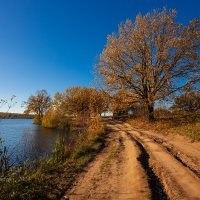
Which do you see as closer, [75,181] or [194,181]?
[194,181]

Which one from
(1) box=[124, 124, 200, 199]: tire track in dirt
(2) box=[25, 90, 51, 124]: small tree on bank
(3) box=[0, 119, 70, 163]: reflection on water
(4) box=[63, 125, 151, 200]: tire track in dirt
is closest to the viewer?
(1) box=[124, 124, 200, 199]: tire track in dirt

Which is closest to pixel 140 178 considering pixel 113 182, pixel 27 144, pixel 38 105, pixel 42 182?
pixel 113 182

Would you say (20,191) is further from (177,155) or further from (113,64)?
(113,64)

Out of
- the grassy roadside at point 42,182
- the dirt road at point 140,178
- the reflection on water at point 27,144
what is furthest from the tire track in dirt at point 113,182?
the reflection on water at point 27,144

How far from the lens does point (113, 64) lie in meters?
25.3

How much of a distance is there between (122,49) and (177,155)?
54.7 feet

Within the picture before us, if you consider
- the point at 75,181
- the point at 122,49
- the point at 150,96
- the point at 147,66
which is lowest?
the point at 75,181

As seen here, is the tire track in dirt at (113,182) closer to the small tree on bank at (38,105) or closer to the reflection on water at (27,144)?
the reflection on water at (27,144)

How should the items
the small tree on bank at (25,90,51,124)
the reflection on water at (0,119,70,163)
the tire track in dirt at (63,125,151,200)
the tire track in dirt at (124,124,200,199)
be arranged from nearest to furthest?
1. the tire track in dirt at (124,124,200,199)
2. the tire track in dirt at (63,125,151,200)
3. the reflection on water at (0,119,70,163)
4. the small tree on bank at (25,90,51,124)

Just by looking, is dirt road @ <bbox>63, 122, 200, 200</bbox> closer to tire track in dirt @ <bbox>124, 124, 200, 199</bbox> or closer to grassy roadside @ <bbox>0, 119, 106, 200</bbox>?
tire track in dirt @ <bbox>124, 124, 200, 199</bbox>

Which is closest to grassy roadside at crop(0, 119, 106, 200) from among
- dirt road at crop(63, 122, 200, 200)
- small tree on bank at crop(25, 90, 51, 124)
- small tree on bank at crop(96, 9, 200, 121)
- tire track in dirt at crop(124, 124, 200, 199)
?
dirt road at crop(63, 122, 200, 200)

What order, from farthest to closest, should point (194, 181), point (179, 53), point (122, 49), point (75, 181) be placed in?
point (122, 49) < point (179, 53) < point (75, 181) < point (194, 181)

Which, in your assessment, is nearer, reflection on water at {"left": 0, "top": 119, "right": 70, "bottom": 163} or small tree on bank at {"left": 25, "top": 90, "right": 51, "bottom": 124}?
reflection on water at {"left": 0, "top": 119, "right": 70, "bottom": 163}

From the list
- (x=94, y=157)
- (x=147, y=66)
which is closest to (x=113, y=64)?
(x=147, y=66)
